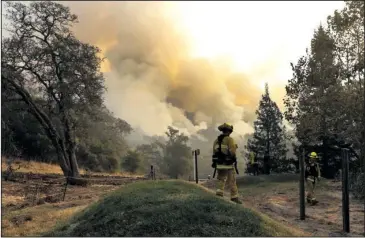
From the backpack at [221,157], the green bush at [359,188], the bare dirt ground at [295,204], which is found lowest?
the bare dirt ground at [295,204]

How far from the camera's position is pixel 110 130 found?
57.4 meters

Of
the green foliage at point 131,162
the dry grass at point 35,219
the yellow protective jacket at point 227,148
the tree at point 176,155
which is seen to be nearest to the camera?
the dry grass at point 35,219

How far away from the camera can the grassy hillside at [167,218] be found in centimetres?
1004

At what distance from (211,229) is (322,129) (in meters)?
20.8

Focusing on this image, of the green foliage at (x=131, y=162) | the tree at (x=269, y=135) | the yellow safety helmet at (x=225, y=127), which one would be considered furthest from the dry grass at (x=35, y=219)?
the green foliage at (x=131, y=162)

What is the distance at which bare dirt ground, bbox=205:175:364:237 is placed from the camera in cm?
1529

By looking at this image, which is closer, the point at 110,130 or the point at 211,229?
the point at 211,229

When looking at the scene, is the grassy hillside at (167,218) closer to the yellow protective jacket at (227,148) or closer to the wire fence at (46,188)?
the yellow protective jacket at (227,148)

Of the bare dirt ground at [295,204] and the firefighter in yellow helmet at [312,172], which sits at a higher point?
the firefighter in yellow helmet at [312,172]

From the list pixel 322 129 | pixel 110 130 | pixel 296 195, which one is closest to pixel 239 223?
pixel 296 195

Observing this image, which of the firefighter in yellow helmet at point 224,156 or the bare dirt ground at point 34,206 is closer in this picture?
the firefighter in yellow helmet at point 224,156

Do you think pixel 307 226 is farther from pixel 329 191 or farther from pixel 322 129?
pixel 322 129

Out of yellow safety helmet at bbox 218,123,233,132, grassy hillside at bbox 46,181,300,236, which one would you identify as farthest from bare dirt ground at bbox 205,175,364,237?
yellow safety helmet at bbox 218,123,233,132

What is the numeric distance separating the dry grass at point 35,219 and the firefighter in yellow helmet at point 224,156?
510 cm
